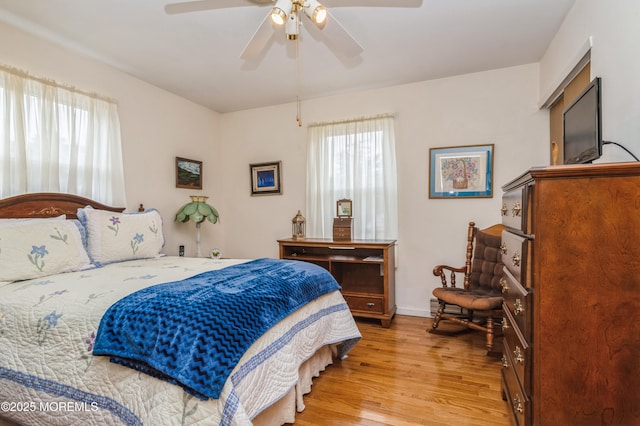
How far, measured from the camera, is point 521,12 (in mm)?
2176

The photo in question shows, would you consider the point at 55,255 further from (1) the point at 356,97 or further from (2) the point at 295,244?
(1) the point at 356,97

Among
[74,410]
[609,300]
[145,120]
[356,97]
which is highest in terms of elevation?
[356,97]

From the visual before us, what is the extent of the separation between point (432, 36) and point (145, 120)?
9.57ft

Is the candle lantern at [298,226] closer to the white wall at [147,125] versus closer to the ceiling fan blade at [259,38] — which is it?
the white wall at [147,125]

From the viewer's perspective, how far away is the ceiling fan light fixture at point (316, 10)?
164cm

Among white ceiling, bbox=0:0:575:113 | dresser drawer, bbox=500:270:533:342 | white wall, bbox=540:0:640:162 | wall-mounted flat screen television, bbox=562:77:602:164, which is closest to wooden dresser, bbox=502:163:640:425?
dresser drawer, bbox=500:270:533:342

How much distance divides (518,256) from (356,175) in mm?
2430

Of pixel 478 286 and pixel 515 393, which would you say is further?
pixel 478 286

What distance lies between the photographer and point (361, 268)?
3.46m

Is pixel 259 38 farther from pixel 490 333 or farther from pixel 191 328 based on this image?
pixel 490 333

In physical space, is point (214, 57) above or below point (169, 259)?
above

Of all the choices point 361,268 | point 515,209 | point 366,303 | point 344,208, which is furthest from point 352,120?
point 515,209

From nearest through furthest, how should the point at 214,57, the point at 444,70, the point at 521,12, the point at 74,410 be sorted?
1. the point at 74,410
2. the point at 521,12
3. the point at 214,57
4. the point at 444,70

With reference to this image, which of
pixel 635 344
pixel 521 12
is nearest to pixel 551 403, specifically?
pixel 635 344
